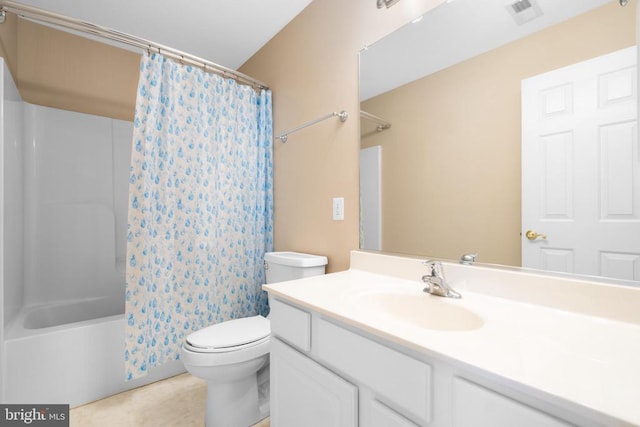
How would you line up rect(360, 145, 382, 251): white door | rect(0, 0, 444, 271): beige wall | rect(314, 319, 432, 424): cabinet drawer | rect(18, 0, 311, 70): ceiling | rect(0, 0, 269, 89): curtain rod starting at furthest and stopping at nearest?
rect(18, 0, 311, 70): ceiling
rect(0, 0, 444, 271): beige wall
rect(360, 145, 382, 251): white door
rect(0, 0, 269, 89): curtain rod
rect(314, 319, 432, 424): cabinet drawer

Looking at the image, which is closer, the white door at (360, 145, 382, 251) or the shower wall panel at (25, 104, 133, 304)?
the white door at (360, 145, 382, 251)

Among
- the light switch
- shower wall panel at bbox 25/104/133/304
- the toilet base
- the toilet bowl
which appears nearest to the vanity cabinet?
the toilet bowl

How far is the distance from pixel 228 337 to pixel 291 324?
0.59 meters

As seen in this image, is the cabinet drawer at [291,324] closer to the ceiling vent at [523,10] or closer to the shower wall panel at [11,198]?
the ceiling vent at [523,10]

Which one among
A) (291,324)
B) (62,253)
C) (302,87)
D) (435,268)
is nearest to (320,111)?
(302,87)

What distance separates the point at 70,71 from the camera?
220 cm

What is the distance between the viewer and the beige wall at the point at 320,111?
1.52m

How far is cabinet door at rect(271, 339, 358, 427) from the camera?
81cm

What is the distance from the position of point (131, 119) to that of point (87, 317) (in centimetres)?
169

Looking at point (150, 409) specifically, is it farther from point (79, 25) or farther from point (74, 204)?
point (79, 25)

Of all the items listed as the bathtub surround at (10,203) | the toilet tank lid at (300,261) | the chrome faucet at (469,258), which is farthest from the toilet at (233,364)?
the bathtub surround at (10,203)

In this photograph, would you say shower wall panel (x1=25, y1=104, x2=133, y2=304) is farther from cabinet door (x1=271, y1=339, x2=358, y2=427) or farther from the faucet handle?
the faucet handle

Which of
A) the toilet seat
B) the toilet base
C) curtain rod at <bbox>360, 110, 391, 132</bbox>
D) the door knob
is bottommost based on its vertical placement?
the toilet base

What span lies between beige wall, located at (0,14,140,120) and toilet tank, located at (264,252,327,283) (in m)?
1.96
